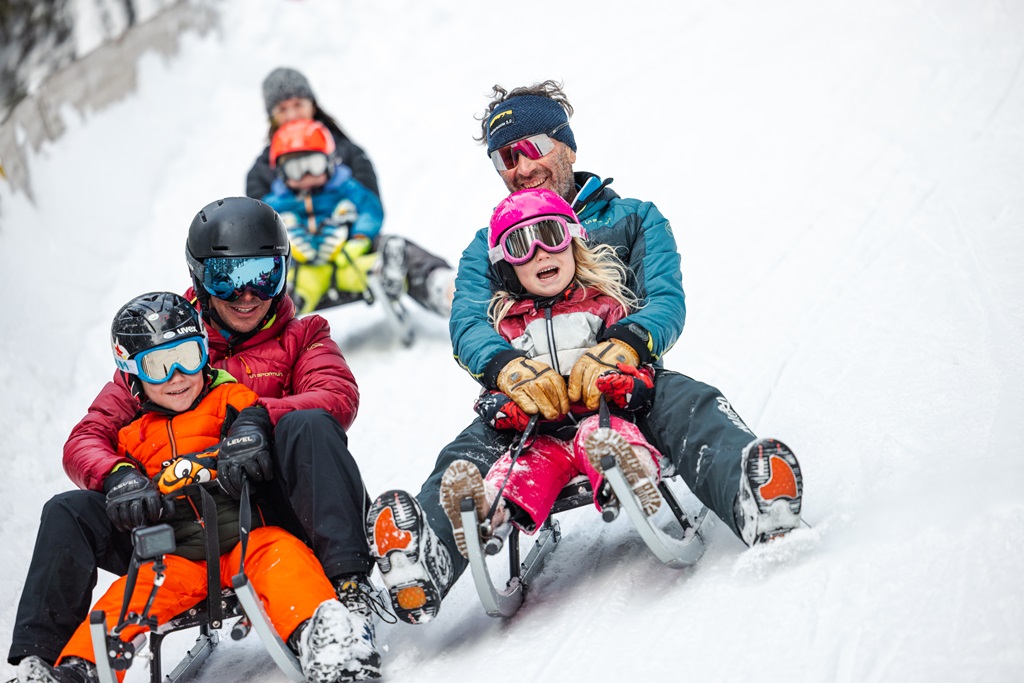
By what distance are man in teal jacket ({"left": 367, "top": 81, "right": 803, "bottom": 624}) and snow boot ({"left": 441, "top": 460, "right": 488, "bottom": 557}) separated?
7 cm

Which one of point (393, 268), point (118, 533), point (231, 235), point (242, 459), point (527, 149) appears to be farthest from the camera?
point (393, 268)

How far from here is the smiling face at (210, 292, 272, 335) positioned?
12.4 ft

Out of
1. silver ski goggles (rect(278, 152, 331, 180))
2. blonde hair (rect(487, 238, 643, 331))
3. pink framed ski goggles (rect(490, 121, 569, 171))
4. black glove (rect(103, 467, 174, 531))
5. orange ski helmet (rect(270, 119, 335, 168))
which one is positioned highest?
orange ski helmet (rect(270, 119, 335, 168))

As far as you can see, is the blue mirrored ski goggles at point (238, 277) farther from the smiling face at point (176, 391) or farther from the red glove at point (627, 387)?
the red glove at point (627, 387)

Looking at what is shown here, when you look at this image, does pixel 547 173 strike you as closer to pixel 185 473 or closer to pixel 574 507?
pixel 574 507

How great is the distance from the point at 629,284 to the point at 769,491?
3.71 ft

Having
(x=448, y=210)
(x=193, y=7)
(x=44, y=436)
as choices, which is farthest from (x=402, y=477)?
(x=193, y=7)

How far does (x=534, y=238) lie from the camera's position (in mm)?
3588

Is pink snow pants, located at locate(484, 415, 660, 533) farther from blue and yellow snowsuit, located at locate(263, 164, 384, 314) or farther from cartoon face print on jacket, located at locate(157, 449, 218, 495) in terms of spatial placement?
blue and yellow snowsuit, located at locate(263, 164, 384, 314)

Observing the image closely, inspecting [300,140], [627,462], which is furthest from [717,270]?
[627,462]

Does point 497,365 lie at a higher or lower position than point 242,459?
higher

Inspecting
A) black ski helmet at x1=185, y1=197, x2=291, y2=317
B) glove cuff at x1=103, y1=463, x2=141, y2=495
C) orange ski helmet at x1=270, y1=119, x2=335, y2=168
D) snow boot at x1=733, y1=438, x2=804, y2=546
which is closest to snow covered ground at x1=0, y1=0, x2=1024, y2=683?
snow boot at x1=733, y1=438, x2=804, y2=546

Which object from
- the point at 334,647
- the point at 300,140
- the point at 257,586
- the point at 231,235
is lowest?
the point at 334,647

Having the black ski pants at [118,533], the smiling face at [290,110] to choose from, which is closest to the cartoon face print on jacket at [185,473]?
the black ski pants at [118,533]
